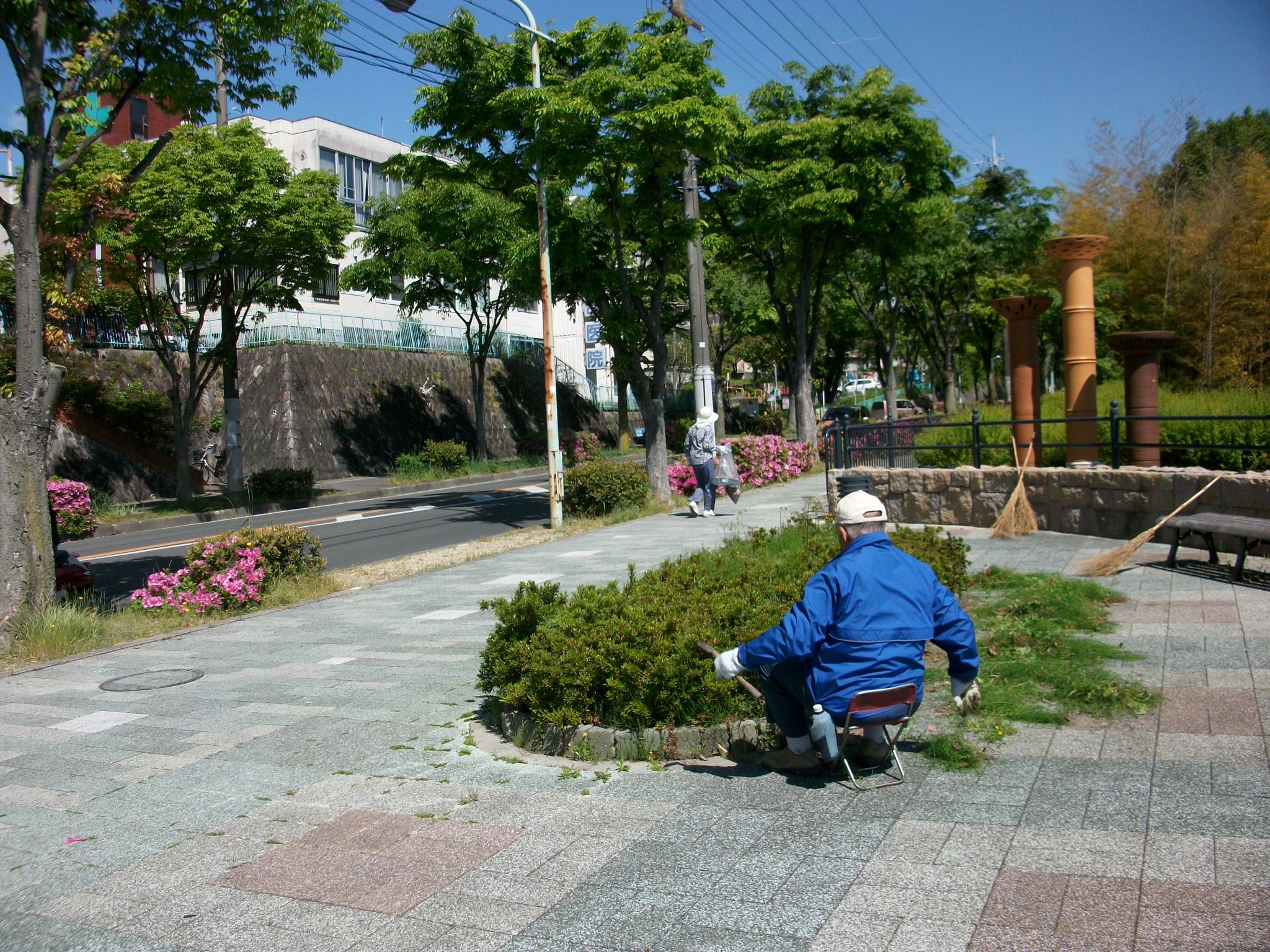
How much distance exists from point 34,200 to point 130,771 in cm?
635

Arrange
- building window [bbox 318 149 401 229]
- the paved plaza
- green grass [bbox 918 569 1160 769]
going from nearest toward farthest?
the paved plaza
green grass [bbox 918 569 1160 769]
building window [bbox 318 149 401 229]

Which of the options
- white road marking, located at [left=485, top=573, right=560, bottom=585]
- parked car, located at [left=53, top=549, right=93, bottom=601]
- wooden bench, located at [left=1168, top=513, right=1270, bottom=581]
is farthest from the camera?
white road marking, located at [left=485, top=573, right=560, bottom=585]

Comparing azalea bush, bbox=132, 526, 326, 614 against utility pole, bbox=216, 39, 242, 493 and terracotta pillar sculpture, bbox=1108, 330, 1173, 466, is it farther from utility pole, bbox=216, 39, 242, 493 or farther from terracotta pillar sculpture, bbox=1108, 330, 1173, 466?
utility pole, bbox=216, 39, 242, 493

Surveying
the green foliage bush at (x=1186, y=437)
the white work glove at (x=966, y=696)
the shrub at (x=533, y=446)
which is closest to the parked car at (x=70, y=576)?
the white work glove at (x=966, y=696)

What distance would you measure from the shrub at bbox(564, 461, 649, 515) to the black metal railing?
12.7 feet

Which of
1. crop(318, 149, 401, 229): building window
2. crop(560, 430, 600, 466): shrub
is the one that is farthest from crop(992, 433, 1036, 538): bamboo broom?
crop(318, 149, 401, 229): building window

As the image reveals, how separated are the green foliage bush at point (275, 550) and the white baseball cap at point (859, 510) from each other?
8074mm

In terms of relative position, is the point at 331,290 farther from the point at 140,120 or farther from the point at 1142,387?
the point at 1142,387

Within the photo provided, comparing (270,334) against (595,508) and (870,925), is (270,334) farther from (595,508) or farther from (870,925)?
(870,925)

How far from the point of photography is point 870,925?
3424mm

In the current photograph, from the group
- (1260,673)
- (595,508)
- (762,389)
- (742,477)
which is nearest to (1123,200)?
(742,477)

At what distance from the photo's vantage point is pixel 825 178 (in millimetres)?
23453

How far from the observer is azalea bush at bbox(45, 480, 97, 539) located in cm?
1934

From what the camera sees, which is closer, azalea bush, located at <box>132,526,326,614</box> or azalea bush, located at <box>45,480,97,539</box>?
azalea bush, located at <box>132,526,326,614</box>
